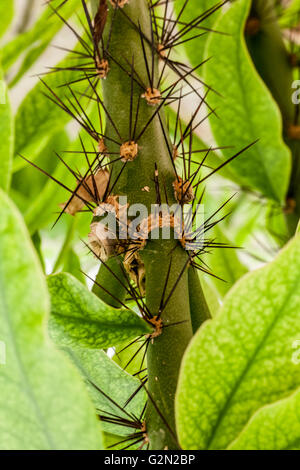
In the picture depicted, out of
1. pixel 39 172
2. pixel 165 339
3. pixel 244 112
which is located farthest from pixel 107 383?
pixel 39 172

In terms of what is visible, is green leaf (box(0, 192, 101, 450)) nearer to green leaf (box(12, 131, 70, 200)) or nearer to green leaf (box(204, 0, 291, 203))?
green leaf (box(204, 0, 291, 203))

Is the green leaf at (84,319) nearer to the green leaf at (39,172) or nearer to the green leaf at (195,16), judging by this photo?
the green leaf at (195,16)

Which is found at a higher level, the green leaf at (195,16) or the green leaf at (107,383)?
the green leaf at (195,16)

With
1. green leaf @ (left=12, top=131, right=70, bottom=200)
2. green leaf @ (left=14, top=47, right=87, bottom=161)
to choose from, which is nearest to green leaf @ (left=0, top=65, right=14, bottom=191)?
green leaf @ (left=14, top=47, right=87, bottom=161)

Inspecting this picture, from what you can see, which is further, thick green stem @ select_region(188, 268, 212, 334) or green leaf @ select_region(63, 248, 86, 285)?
green leaf @ select_region(63, 248, 86, 285)

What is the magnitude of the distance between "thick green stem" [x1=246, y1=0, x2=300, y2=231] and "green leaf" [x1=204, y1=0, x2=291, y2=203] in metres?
0.05

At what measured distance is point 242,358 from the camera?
0.51 feet

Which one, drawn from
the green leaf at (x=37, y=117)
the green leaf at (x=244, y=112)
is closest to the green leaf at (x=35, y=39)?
the green leaf at (x=37, y=117)

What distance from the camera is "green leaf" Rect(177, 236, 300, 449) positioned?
0.49 ft

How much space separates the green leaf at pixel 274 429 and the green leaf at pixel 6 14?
13.8 inches

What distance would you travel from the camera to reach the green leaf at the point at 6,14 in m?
0.38

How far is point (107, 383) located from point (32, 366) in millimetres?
98

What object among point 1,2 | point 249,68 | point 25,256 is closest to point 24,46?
point 1,2

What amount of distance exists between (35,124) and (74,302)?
202 millimetres
